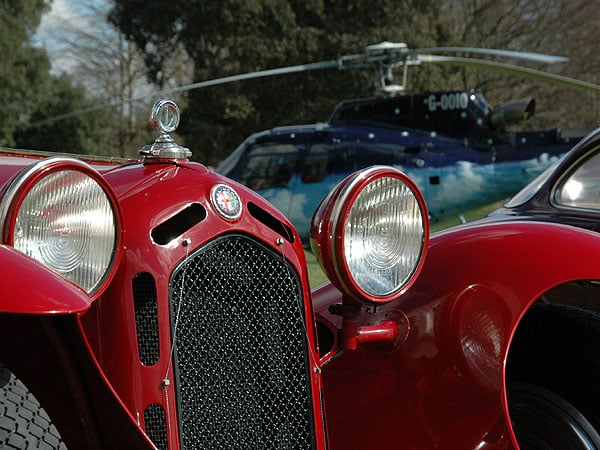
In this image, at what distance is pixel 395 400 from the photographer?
1.90m

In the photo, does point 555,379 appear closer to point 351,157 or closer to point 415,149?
point 415,149

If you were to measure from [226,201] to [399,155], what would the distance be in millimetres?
9312

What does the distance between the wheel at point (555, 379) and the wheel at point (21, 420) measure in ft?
3.61

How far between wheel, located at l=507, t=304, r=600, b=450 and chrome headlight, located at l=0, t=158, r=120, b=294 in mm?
1087

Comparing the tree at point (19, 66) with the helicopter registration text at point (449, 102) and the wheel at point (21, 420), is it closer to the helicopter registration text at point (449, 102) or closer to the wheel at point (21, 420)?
the helicopter registration text at point (449, 102)

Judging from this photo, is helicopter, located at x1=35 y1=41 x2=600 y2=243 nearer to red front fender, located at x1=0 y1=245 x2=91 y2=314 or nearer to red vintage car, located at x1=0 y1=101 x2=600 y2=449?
red vintage car, located at x1=0 y1=101 x2=600 y2=449

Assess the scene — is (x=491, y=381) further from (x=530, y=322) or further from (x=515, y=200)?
(x=515, y=200)

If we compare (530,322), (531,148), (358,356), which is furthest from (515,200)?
(531,148)

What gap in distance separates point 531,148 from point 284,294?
937cm

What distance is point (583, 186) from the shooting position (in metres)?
2.94

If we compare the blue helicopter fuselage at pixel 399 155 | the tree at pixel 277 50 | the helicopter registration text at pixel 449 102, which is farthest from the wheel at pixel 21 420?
the tree at pixel 277 50

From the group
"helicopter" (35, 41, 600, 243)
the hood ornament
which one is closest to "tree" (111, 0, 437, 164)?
"helicopter" (35, 41, 600, 243)

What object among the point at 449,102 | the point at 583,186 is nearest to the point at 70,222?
the point at 583,186

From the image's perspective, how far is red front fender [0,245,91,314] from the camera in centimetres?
123
